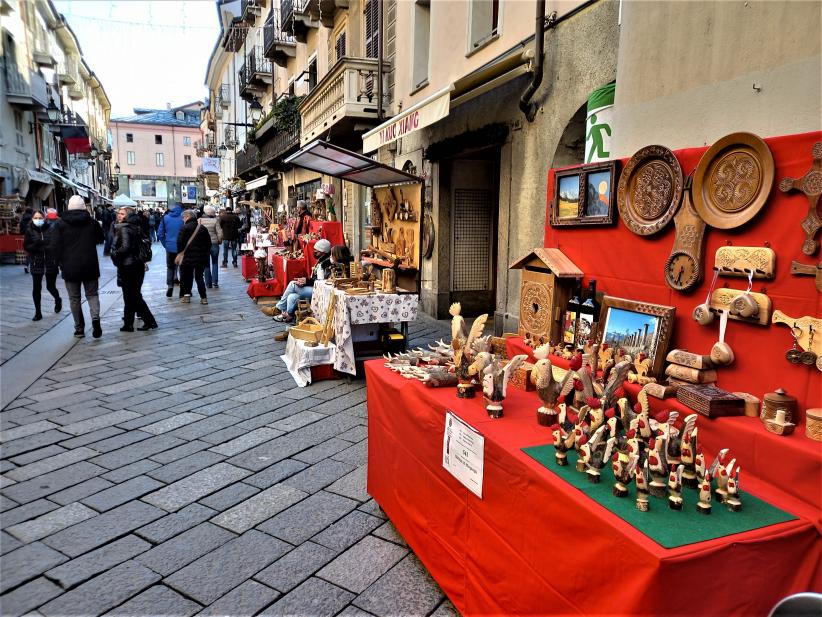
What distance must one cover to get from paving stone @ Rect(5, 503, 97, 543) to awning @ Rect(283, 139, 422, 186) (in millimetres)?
3963

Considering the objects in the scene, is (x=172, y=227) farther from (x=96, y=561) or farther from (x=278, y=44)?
(x=278, y=44)

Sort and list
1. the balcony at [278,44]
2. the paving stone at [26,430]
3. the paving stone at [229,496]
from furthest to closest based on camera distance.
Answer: the balcony at [278,44] < the paving stone at [26,430] < the paving stone at [229,496]

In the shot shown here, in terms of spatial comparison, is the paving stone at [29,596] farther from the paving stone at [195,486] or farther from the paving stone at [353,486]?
the paving stone at [353,486]

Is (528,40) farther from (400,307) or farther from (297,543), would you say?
(297,543)

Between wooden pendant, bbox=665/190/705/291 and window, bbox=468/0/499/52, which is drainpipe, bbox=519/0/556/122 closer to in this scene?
window, bbox=468/0/499/52

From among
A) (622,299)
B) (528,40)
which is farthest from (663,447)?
(528,40)

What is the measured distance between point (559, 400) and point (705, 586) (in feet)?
2.92

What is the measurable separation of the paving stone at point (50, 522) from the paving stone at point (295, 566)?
118 cm

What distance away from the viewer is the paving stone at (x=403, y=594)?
219cm

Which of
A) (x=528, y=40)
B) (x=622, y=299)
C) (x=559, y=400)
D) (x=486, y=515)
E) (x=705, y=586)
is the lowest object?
(x=486, y=515)

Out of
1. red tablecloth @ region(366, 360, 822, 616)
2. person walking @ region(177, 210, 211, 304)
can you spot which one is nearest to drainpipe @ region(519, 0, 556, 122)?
red tablecloth @ region(366, 360, 822, 616)

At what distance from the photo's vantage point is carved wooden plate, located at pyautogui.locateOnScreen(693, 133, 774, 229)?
1829 millimetres

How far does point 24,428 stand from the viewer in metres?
4.12

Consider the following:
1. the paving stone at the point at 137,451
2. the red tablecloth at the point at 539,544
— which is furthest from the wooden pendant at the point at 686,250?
the paving stone at the point at 137,451
